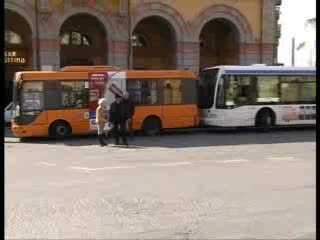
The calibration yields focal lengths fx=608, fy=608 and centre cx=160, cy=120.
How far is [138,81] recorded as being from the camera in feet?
72.5

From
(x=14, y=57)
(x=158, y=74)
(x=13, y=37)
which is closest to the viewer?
(x=158, y=74)

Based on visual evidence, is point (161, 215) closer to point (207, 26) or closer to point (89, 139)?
point (89, 139)

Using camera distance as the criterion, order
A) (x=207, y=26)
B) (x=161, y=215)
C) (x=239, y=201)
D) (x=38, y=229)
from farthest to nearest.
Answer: (x=207, y=26) → (x=239, y=201) → (x=161, y=215) → (x=38, y=229)

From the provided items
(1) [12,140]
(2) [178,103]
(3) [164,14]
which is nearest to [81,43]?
(3) [164,14]

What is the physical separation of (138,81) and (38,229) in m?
15.4

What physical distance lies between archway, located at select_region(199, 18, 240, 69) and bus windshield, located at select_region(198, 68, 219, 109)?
10.1 m

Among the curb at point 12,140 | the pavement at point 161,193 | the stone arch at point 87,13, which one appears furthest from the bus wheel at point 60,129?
the stone arch at point 87,13

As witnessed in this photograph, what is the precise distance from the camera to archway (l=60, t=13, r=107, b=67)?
3334 centimetres

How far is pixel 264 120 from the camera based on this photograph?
23.5m

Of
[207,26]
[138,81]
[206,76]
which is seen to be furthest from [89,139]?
[207,26]

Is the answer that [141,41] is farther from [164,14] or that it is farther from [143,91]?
[143,91]

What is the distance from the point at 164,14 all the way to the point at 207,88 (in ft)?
28.6

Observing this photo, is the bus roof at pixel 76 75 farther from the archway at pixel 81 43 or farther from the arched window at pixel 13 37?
the arched window at pixel 13 37

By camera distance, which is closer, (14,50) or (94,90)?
(94,90)
